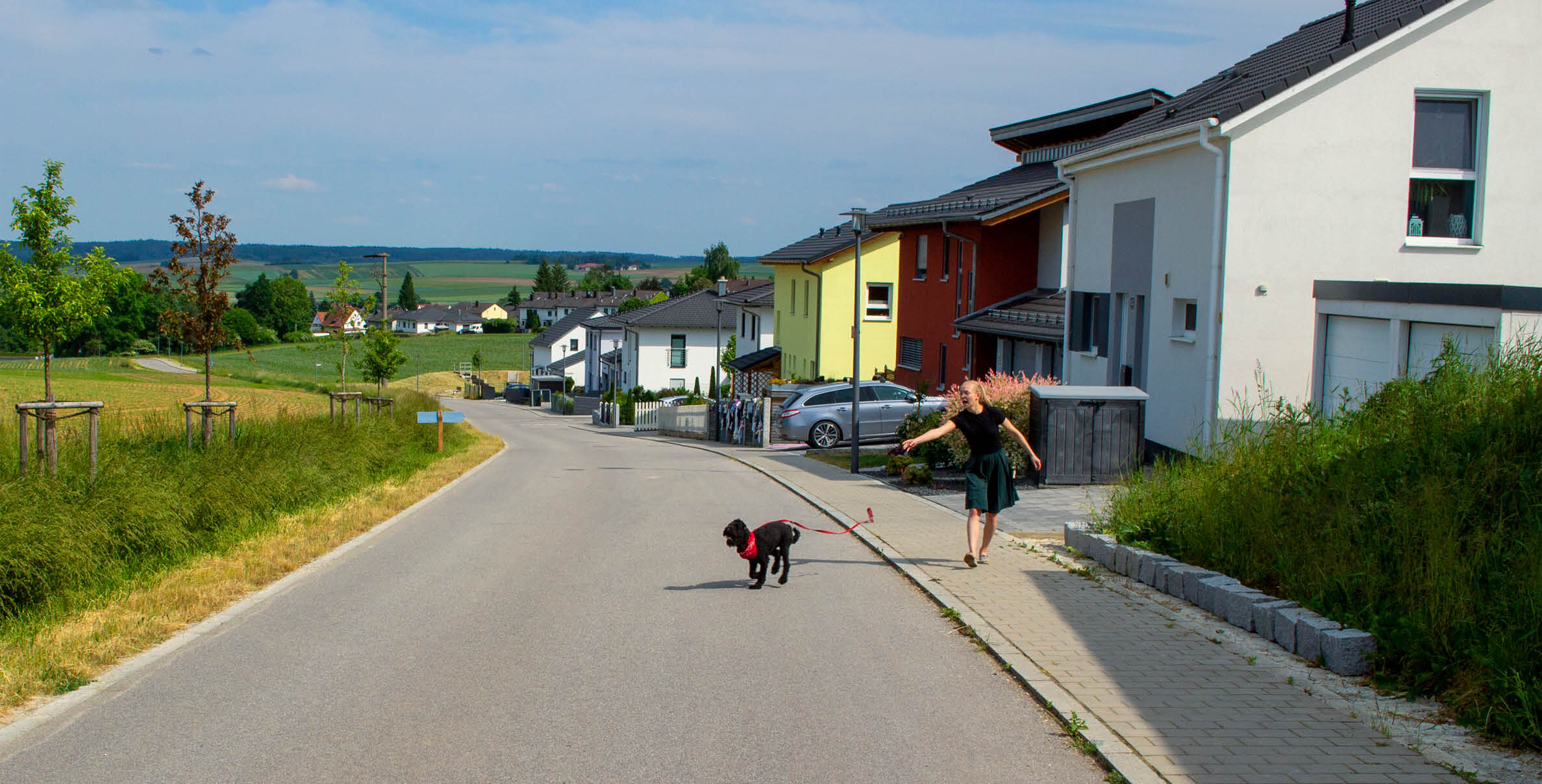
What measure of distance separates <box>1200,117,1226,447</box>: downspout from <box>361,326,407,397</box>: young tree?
83.2 ft

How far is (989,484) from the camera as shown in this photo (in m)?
10.2

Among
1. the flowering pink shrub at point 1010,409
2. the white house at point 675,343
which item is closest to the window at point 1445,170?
the flowering pink shrub at point 1010,409

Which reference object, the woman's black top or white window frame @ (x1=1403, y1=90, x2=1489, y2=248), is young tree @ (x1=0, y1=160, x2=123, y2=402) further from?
white window frame @ (x1=1403, y1=90, x2=1489, y2=248)

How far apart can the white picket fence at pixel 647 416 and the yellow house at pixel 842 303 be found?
829 cm

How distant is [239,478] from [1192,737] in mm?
11208

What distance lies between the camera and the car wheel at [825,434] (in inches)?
1197

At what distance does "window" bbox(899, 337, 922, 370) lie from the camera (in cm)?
3478

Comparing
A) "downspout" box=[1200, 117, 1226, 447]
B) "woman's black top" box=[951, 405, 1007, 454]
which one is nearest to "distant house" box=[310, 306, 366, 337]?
"downspout" box=[1200, 117, 1226, 447]

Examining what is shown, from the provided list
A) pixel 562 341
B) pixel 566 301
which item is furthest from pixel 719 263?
pixel 562 341

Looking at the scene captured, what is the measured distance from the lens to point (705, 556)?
11.6 m

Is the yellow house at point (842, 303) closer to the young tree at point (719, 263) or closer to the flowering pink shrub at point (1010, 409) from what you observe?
the flowering pink shrub at point (1010, 409)

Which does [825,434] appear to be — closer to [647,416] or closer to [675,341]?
[647,416]

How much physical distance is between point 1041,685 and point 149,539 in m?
8.29

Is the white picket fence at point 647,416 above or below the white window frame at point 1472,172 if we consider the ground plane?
below
